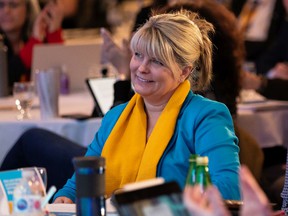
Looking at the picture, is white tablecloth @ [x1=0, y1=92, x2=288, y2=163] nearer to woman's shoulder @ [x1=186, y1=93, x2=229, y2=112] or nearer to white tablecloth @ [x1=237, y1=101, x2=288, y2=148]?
white tablecloth @ [x1=237, y1=101, x2=288, y2=148]

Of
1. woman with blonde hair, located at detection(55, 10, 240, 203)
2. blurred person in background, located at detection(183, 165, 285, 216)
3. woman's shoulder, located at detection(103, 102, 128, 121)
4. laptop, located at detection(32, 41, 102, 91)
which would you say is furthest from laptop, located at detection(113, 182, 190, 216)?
laptop, located at detection(32, 41, 102, 91)

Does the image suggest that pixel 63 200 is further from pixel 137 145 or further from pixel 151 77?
pixel 151 77

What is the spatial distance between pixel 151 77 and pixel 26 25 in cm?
321

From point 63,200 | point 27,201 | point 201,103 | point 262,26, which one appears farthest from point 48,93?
point 262,26

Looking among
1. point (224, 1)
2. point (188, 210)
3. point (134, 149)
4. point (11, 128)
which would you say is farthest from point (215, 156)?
point (224, 1)

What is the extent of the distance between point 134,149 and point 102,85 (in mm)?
1529

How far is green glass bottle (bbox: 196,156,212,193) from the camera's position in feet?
7.29

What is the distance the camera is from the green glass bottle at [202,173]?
2223 millimetres

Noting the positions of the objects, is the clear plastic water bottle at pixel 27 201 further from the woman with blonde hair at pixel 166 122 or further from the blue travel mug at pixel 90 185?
the woman with blonde hair at pixel 166 122

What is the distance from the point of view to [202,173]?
2.24 metres

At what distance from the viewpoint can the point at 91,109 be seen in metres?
4.59

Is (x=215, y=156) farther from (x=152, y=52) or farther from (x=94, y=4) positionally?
(x=94, y=4)

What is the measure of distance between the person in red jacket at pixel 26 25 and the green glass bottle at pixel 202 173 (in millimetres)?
3534

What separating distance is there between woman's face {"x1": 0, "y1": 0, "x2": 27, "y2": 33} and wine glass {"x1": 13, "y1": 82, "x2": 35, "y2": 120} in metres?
1.52
